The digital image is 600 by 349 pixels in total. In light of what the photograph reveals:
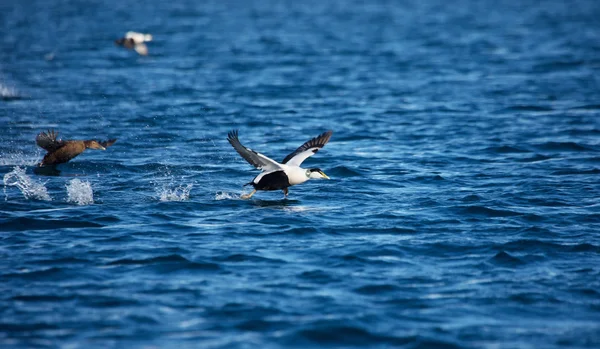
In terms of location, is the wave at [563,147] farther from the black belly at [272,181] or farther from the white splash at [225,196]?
the white splash at [225,196]

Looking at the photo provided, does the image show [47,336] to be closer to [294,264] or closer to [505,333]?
[294,264]

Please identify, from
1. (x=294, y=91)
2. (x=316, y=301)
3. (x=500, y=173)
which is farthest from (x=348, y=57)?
(x=316, y=301)

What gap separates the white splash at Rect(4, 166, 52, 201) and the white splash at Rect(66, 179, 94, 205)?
0.34 m

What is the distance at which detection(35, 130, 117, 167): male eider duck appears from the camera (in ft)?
45.0

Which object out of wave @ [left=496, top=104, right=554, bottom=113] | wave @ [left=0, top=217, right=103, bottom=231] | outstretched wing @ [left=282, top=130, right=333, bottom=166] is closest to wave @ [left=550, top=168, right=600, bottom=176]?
outstretched wing @ [left=282, top=130, right=333, bottom=166]

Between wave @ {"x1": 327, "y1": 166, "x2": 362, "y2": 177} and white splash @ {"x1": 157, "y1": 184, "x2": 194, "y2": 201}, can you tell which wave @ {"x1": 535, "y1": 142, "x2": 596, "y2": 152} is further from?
white splash @ {"x1": 157, "y1": 184, "x2": 194, "y2": 201}

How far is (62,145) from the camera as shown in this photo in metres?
13.9

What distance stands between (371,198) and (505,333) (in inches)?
217

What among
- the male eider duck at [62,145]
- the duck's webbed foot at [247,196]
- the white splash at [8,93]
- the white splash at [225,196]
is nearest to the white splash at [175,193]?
the white splash at [225,196]

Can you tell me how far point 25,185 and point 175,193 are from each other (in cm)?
241

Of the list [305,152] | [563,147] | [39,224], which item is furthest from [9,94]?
[563,147]

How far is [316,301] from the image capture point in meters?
8.50

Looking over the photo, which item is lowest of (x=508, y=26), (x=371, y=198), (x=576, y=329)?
(x=576, y=329)

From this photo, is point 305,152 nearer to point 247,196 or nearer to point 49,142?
point 247,196
